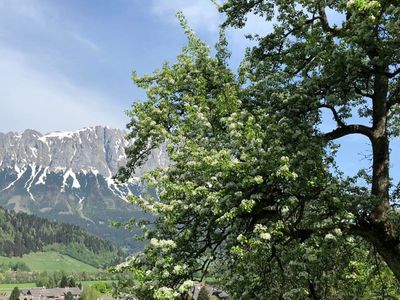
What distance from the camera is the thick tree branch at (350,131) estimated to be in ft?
69.3

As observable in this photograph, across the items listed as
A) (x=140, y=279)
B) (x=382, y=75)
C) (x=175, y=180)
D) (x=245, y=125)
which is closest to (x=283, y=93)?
(x=245, y=125)

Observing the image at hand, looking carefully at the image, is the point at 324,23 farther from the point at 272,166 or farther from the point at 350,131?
the point at 272,166

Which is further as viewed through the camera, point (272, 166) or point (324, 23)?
point (324, 23)

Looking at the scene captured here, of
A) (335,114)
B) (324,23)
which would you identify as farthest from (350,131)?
(324,23)

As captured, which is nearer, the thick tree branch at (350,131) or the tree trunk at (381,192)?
the tree trunk at (381,192)

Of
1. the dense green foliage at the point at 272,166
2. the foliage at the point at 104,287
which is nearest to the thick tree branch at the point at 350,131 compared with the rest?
the dense green foliage at the point at 272,166

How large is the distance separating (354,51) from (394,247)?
746 centimetres

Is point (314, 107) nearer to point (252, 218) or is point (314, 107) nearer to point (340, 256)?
point (252, 218)

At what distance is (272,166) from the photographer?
15992 mm

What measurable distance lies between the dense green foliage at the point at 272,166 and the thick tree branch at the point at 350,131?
0.05m

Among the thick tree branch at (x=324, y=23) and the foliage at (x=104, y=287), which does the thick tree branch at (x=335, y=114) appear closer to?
the thick tree branch at (x=324, y=23)

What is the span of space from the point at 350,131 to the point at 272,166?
284 inches

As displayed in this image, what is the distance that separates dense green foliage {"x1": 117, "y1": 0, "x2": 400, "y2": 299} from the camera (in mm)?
16172

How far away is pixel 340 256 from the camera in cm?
2055
